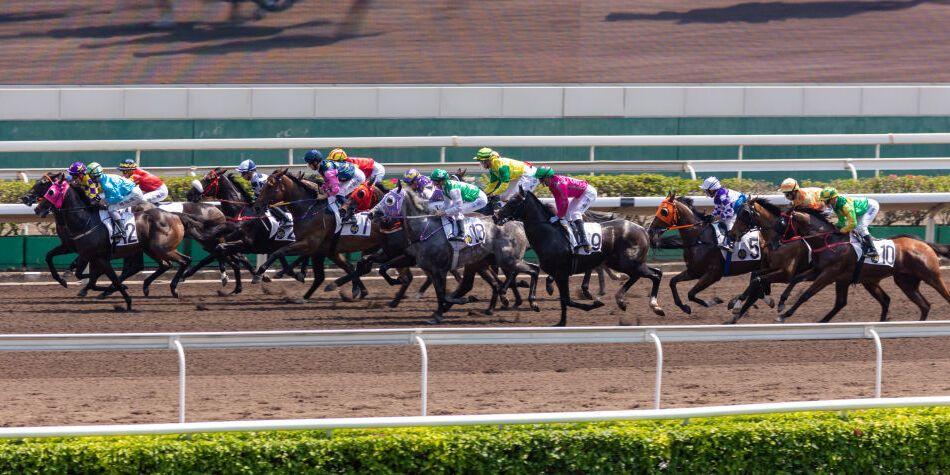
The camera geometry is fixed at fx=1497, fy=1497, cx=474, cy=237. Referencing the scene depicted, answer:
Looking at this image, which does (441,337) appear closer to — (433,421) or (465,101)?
(433,421)

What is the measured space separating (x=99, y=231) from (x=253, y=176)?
176 cm

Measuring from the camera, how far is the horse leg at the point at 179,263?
13703 millimetres

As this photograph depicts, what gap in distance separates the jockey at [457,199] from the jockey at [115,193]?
2.78m

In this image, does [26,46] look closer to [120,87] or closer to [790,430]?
[120,87]

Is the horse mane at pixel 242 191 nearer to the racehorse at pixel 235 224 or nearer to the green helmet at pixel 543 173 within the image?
the racehorse at pixel 235 224

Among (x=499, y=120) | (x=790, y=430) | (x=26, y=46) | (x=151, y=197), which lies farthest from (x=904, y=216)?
(x=26, y=46)

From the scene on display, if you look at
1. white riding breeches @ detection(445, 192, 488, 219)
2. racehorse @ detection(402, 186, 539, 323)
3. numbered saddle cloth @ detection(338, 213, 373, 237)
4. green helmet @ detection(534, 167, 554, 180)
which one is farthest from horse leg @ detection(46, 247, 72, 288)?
green helmet @ detection(534, 167, 554, 180)

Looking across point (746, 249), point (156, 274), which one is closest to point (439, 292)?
point (746, 249)

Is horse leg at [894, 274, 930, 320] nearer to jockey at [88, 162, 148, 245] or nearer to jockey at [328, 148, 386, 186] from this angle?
jockey at [328, 148, 386, 186]


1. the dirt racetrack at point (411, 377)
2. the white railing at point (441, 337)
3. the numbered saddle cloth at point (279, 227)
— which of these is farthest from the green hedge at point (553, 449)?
the numbered saddle cloth at point (279, 227)

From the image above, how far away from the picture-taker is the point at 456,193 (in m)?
12.6

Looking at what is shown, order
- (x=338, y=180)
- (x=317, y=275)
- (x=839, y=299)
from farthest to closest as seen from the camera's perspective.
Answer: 1. (x=317, y=275)
2. (x=338, y=180)
3. (x=839, y=299)

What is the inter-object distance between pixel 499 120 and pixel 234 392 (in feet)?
38.0

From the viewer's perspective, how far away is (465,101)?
20.5 m
